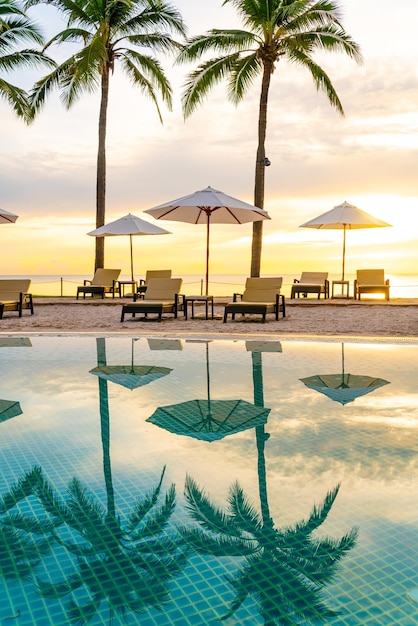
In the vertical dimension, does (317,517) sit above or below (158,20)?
below

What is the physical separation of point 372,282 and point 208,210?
6.14 metres

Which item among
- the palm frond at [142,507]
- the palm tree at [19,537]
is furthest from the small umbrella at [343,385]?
the palm tree at [19,537]

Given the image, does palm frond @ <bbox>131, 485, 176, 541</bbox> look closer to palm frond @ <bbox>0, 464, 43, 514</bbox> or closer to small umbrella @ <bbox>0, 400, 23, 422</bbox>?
palm frond @ <bbox>0, 464, 43, 514</bbox>

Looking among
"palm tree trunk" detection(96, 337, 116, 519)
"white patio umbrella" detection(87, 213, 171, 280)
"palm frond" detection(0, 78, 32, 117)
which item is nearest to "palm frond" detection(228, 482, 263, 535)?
"palm tree trunk" detection(96, 337, 116, 519)

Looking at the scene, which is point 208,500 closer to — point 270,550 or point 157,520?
point 157,520

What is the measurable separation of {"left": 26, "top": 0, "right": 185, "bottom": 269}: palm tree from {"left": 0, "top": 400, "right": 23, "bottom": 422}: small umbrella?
41.9 feet

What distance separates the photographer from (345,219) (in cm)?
1684

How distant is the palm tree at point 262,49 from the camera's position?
16891 mm

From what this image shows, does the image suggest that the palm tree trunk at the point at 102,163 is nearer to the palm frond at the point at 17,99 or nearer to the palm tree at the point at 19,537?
the palm frond at the point at 17,99

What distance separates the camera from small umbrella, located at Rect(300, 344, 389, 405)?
603 centimetres

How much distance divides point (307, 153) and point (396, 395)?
565 inches

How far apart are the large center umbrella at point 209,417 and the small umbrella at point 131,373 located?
1.08 meters

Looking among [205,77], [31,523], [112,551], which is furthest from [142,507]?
[205,77]

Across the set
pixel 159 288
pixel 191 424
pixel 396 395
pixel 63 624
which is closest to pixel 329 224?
pixel 159 288
